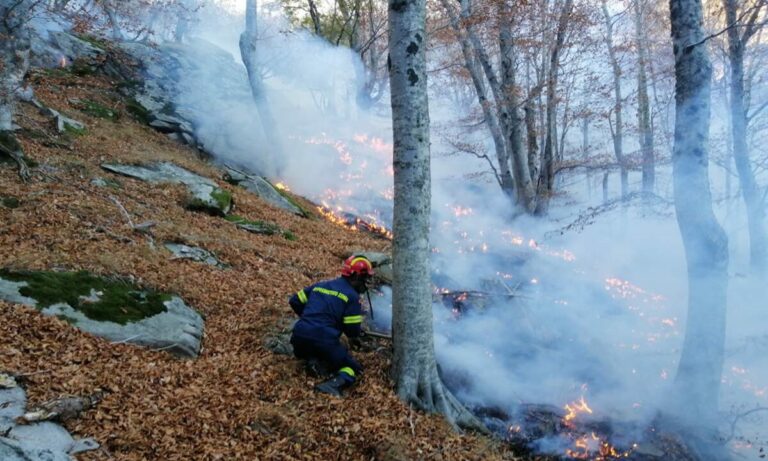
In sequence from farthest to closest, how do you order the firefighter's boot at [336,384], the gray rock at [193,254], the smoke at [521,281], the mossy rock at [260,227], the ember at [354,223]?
the ember at [354,223]
the mossy rock at [260,227]
the gray rock at [193,254]
the smoke at [521,281]
the firefighter's boot at [336,384]

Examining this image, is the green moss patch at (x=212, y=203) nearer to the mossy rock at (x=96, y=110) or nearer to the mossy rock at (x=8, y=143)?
the mossy rock at (x=8, y=143)

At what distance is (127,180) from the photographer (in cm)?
1040

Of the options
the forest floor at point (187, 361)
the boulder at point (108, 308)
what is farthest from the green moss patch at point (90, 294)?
the forest floor at point (187, 361)

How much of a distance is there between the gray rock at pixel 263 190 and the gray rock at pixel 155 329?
7480 millimetres

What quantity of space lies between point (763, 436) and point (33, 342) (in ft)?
32.0

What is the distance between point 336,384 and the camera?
16.7ft

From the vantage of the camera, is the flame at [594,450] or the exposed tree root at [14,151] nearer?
the flame at [594,450]

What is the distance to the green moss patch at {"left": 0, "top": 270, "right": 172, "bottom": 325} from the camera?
16.6 ft

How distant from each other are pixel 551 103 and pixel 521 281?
20.5 feet

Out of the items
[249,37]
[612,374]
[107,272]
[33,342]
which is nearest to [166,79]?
[249,37]

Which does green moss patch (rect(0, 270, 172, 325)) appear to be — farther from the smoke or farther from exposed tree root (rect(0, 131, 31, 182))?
exposed tree root (rect(0, 131, 31, 182))

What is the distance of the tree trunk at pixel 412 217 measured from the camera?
17.0 ft

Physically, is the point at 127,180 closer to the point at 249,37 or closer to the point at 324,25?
the point at 249,37

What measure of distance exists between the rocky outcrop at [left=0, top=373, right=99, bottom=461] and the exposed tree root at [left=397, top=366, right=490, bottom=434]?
3.12 m
